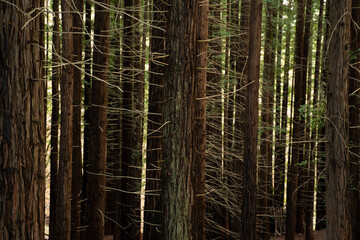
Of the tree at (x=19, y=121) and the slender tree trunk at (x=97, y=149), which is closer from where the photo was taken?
the tree at (x=19, y=121)

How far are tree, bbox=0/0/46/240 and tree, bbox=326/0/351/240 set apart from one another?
5979 millimetres

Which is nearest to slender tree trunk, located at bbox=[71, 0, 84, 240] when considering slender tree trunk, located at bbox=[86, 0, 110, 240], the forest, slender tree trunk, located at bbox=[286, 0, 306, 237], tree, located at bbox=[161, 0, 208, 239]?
the forest

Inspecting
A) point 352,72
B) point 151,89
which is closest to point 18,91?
point 151,89

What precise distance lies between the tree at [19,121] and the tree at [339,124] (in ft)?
19.6

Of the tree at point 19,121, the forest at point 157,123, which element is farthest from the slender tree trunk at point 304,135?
the tree at point 19,121

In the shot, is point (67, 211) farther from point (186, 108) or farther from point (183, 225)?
point (186, 108)

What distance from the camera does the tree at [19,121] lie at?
3551 mm

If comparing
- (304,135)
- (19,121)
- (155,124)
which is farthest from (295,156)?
(19,121)

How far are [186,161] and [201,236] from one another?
3.75 m

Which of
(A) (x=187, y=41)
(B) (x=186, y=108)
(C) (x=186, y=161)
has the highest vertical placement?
(A) (x=187, y=41)

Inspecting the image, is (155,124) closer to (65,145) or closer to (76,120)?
(65,145)

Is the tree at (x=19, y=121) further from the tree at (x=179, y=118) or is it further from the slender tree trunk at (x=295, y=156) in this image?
the slender tree trunk at (x=295, y=156)

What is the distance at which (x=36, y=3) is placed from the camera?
12.5ft

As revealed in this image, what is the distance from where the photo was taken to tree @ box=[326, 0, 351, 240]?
7.57 meters
